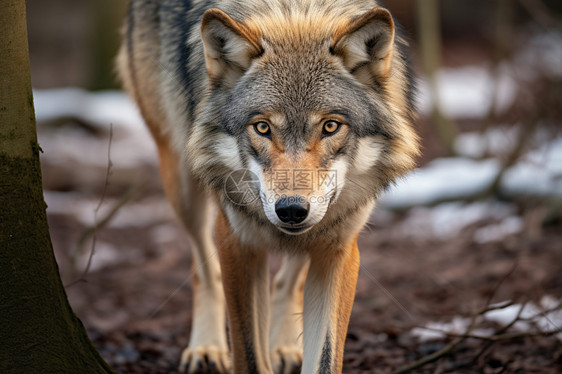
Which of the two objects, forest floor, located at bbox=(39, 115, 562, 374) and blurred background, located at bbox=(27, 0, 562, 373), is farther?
blurred background, located at bbox=(27, 0, 562, 373)

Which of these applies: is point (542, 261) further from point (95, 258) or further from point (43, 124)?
point (43, 124)

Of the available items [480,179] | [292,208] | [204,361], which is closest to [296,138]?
[292,208]

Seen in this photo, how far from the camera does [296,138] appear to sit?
2.99 metres

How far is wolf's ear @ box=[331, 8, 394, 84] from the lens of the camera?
9.96 feet

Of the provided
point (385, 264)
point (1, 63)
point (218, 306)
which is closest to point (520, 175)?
point (385, 264)

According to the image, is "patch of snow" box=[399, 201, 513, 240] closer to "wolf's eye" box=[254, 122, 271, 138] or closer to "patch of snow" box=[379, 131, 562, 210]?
"patch of snow" box=[379, 131, 562, 210]

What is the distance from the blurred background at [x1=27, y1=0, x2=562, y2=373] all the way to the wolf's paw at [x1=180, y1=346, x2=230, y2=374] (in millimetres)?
163

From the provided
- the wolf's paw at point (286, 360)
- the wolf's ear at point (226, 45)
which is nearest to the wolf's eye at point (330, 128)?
the wolf's ear at point (226, 45)

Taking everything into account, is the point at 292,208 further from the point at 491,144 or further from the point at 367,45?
the point at 491,144

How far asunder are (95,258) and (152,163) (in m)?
3.03

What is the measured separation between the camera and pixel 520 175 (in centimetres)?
753

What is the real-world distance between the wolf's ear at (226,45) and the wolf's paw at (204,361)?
1.98 m

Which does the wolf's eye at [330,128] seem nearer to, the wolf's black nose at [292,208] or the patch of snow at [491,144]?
the wolf's black nose at [292,208]

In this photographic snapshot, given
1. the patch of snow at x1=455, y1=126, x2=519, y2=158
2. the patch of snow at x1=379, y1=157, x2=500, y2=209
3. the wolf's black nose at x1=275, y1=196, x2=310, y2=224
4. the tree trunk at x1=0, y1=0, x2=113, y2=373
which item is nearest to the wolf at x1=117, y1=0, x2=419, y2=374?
the wolf's black nose at x1=275, y1=196, x2=310, y2=224
